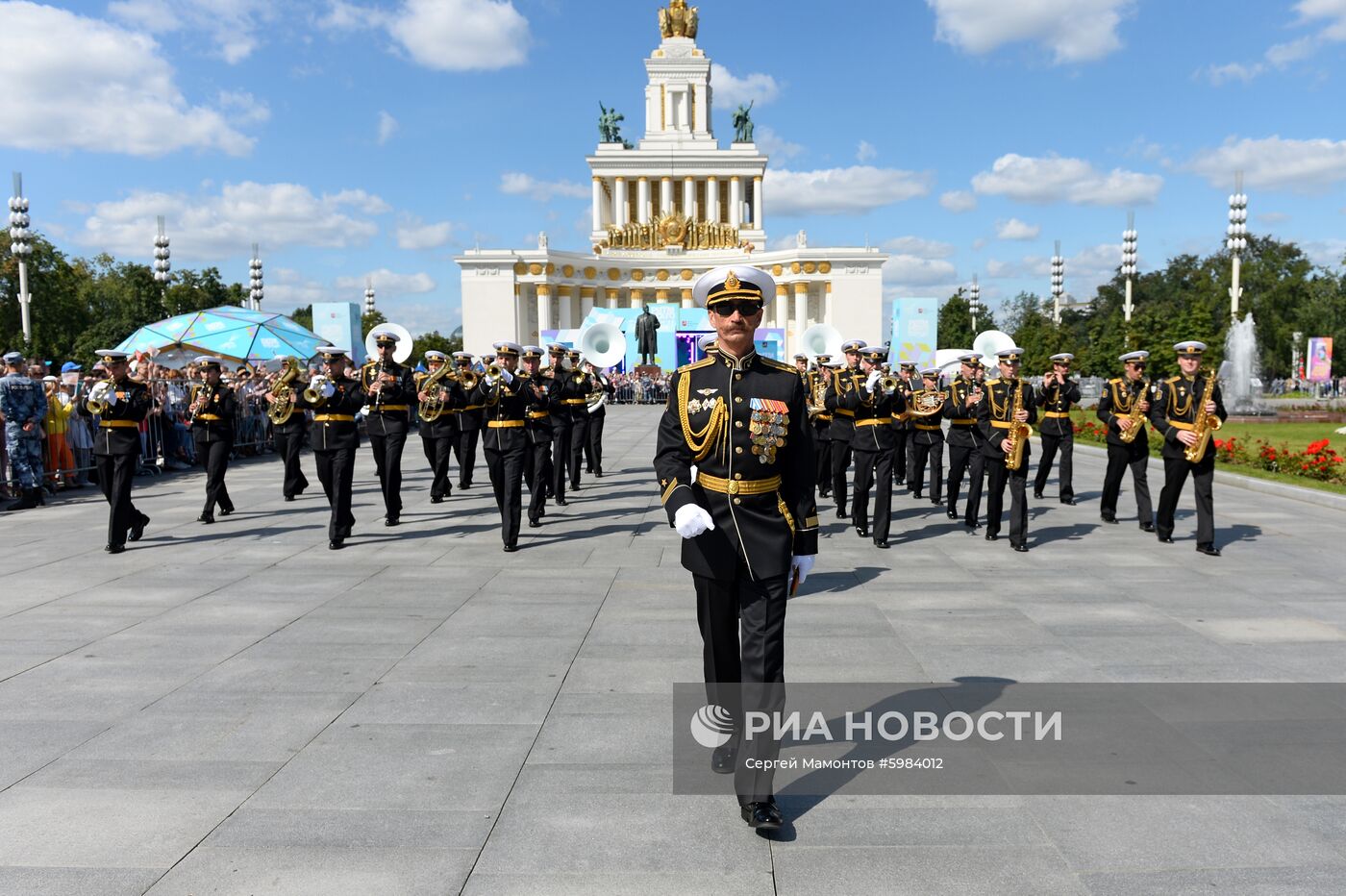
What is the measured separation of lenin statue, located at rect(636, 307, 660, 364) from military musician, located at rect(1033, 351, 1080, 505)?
134 ft

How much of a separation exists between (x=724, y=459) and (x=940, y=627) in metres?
3.42

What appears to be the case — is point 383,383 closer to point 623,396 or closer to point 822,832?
point 822,832

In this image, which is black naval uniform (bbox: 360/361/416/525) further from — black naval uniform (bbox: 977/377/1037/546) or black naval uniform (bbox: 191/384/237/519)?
black naval uniform (bbox: 977/377/1037/546)

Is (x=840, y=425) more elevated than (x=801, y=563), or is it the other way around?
(x=840, y=425)

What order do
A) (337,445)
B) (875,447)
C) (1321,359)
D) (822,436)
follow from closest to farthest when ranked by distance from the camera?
(337,445) → (875,447) → (822,436) → (1321,359)

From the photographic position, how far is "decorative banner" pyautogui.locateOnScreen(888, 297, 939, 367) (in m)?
56.7

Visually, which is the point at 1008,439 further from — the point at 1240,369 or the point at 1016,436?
the point at 1240,369

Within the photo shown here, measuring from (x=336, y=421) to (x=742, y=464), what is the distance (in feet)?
24.8

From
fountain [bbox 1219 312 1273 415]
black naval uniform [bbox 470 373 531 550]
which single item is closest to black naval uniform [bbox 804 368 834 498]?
black naval uniform [bbox 470 373 531 550]

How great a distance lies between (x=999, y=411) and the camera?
34.9ft

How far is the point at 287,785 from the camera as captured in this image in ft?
13.8

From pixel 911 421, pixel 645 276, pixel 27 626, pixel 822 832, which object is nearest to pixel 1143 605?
pixel 822 832

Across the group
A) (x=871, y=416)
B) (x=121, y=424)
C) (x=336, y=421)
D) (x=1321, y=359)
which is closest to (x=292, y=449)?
(x=121, y=424)

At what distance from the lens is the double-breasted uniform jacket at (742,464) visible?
157 inches
